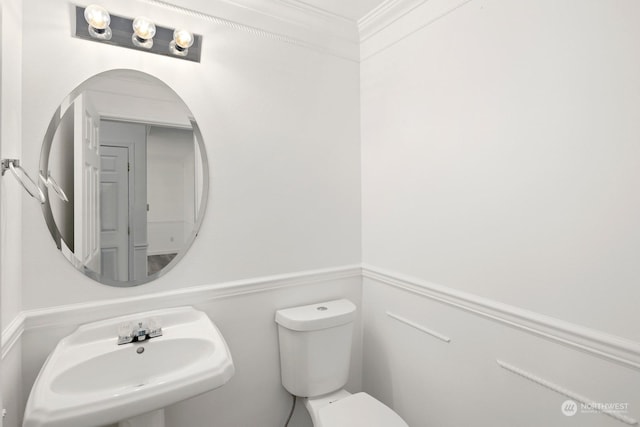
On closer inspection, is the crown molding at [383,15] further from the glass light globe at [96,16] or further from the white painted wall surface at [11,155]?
the white painted wall surface at [11,155]

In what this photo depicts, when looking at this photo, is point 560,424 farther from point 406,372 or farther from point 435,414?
point 406,372

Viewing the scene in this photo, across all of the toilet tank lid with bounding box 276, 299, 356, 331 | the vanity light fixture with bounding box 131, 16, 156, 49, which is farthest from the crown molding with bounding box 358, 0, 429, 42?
the toilet tank lid with bounding box 276, 299, 356, 331

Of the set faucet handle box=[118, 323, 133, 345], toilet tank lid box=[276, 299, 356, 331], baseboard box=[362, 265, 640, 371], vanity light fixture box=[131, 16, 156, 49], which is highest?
vanity light fixture box=[131, 16, 156, 49]

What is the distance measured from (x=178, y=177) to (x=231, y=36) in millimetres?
719

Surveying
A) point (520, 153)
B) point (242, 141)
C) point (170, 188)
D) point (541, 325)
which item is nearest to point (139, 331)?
point (170, 188)

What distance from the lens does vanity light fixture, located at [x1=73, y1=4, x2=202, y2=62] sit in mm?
1258

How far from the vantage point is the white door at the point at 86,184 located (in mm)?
1298

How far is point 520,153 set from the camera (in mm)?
1207

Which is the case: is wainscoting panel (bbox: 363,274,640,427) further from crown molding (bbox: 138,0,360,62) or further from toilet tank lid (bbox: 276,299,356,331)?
crown molding (bbox: 138,0,360,62)

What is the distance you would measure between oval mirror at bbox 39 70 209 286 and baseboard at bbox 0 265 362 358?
97 mm

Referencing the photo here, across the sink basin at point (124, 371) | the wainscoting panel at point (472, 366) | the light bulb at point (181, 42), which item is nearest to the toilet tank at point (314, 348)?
the wainscoting panel at point (472, 366)

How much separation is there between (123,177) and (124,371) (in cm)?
77

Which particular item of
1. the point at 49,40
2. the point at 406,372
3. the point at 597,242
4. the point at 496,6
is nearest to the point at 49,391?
the point at 49,40

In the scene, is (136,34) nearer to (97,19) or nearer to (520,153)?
(97,19)
